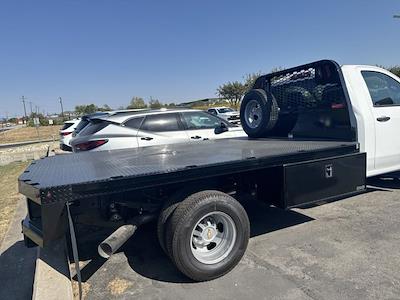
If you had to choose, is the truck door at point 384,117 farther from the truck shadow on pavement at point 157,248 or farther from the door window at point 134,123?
the door window at point 134,123

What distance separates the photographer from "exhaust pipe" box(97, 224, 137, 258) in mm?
→ 3195

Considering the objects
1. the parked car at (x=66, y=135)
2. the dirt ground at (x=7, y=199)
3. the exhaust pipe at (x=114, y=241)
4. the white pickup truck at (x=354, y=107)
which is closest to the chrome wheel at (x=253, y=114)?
the white pickup truck at (x=354, y=107)

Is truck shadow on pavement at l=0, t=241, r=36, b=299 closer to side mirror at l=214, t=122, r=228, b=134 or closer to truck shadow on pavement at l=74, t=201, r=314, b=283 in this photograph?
truck shadow on pavement at l=74, t=201, r=314, b=283

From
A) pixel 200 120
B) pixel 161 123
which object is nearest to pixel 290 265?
pixel 161 123

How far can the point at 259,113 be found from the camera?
6184 millimetres

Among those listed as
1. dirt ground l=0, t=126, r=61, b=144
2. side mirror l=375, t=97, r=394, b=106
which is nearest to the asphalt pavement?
side mirror l=375, t=97, r=394, b=106

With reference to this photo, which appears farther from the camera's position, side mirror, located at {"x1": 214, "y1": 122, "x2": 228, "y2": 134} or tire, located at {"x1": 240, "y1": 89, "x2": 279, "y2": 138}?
side mirror, located at {"x1": 214, "y1": 122, "x2": 228, "y2": 134}

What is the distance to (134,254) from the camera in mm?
4254

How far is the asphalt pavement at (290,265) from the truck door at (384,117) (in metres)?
0.75

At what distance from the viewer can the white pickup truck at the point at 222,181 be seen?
3.12 meters

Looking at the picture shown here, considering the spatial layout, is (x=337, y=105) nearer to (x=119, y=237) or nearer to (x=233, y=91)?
(x=119, y=237)

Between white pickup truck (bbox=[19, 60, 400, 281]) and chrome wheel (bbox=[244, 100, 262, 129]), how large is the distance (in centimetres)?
79

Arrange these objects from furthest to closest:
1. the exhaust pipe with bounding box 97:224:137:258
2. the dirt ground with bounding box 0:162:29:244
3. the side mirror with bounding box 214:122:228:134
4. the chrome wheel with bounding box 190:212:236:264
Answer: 1. the side mirror with bounding box 214:122:228:134
2. the dirt ground with bounding box 0:162:29:244
3. the chrome wheel with bounding box 190:212:236:264
4. the exhaust pipe with bounding box 97:224:137:258

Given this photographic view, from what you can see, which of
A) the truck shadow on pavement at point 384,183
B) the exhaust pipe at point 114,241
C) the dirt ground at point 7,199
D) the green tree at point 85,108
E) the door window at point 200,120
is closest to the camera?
the exhaust pipe at point 114,241
